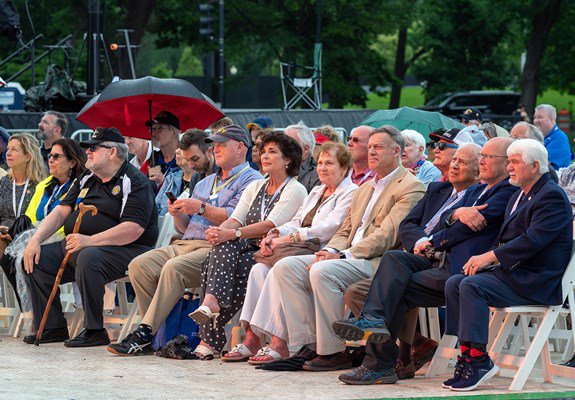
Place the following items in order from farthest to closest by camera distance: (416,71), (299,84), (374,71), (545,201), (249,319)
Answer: (416,71), (374,71), (299,84), (249,319), (545,201)

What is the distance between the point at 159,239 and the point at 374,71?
26790 mm

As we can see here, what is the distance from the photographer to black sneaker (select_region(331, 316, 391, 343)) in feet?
24.8

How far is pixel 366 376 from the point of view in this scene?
25.1 feet

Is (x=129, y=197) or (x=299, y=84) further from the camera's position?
(x=299, y=84)

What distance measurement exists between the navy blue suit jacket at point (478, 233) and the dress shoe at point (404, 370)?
706mm

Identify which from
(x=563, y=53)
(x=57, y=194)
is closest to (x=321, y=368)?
(x=57, y=194)

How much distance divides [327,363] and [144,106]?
4.41 m

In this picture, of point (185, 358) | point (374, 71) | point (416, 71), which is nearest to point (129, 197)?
point (185, 358)

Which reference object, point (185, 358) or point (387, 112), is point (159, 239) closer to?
point (185, 358)

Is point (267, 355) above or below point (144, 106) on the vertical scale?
below

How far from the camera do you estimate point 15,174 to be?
11.0m

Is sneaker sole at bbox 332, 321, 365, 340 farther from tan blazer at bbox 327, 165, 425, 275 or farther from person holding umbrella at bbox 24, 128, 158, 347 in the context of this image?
person holding umbrella at bbox 24, 128, 158, 347

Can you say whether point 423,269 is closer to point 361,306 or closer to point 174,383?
point 361,306

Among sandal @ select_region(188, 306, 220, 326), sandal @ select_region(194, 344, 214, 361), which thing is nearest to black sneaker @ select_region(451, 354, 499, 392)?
sandal @ select_region(188, 306, 220, 326)
